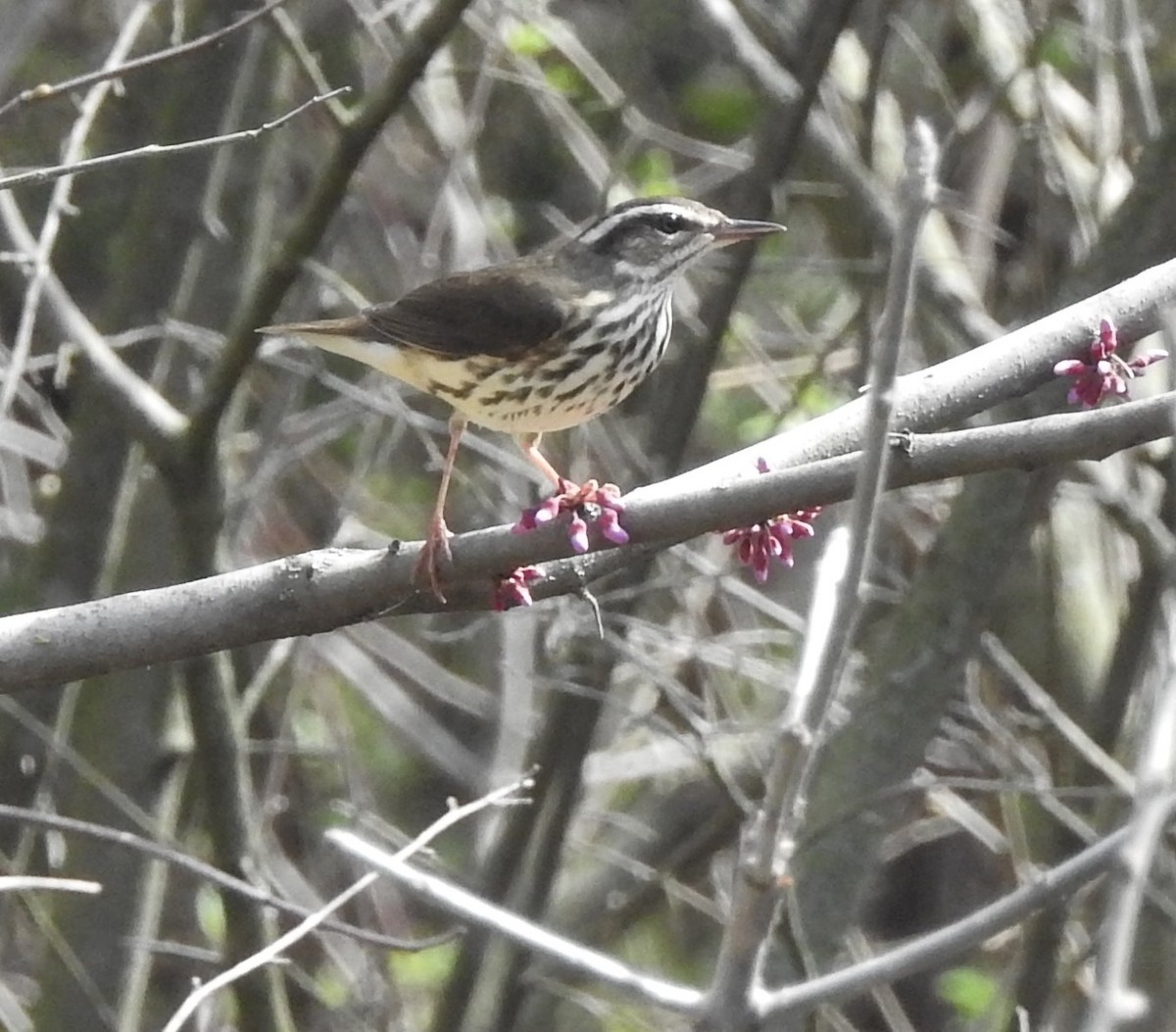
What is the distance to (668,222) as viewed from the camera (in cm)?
523

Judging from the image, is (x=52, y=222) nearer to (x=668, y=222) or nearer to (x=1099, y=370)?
(x=668, y=222)

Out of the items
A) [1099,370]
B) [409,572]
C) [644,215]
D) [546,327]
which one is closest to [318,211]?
[546,327]

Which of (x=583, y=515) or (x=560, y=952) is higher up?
(x=560, y=952)

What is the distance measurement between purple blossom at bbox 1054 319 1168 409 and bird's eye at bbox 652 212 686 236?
6.43 ft

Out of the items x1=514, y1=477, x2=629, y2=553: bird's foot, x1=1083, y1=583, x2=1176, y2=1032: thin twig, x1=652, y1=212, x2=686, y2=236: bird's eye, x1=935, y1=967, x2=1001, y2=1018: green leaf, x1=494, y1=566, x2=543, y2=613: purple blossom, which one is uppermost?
x1=1083, y1=583, x2=1176, y2=1032: thin twig

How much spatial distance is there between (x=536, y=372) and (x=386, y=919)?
5.13 metres

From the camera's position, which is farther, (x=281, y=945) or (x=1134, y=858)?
(x=281, y=945)

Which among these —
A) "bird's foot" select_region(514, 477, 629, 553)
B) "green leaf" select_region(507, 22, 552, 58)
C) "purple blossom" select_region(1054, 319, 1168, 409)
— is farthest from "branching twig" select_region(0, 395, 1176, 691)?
"green leaf" select_region(507, 22, 552, 58)

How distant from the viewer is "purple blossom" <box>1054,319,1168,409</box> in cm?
338

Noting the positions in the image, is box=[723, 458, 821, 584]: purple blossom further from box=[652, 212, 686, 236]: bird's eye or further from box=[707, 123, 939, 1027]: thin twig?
box=[652, 212, 686, 236]: bird's eye

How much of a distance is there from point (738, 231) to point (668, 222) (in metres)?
0.20

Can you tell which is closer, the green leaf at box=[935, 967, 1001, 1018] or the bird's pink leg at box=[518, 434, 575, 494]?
the bird's pink leg at box=[518, 434, 575, 494]

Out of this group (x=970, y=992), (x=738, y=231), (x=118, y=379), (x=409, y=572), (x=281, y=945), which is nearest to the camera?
(x=409, y=572)

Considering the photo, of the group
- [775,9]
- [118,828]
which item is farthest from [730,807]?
[775,9]
